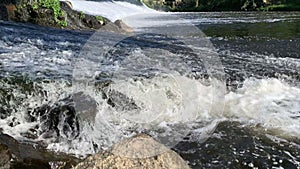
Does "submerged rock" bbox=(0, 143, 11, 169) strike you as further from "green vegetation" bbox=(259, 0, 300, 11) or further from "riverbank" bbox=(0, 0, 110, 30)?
"green vegetation" bbox=(259, 0, 300, 11)

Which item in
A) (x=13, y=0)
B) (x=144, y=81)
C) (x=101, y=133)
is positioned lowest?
→ (x=101, y=133)

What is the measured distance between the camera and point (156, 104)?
9.20 meters

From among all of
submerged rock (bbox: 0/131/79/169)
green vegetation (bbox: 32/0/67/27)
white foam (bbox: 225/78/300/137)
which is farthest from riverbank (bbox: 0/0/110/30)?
submerged rock (bbox: 0/131/79/169)

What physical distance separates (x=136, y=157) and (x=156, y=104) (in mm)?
5030

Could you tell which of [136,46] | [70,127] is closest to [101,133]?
[70,127]

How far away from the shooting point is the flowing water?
7270mm

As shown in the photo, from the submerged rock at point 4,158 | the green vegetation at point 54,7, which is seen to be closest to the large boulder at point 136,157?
the submerged rock at point 4,158

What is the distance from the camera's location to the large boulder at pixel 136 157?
4.14 m

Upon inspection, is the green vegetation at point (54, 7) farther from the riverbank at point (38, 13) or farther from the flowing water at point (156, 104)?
the flowing water at point (156, 104)

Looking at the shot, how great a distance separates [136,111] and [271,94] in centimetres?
396

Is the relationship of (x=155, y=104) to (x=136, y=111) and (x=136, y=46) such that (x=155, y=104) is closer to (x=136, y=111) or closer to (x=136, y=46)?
(x=136, y=111)

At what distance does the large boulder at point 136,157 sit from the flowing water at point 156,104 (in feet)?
7.29

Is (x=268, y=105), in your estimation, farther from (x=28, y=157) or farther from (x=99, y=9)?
(x=99, y=9)

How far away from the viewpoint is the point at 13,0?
70.4 feet
